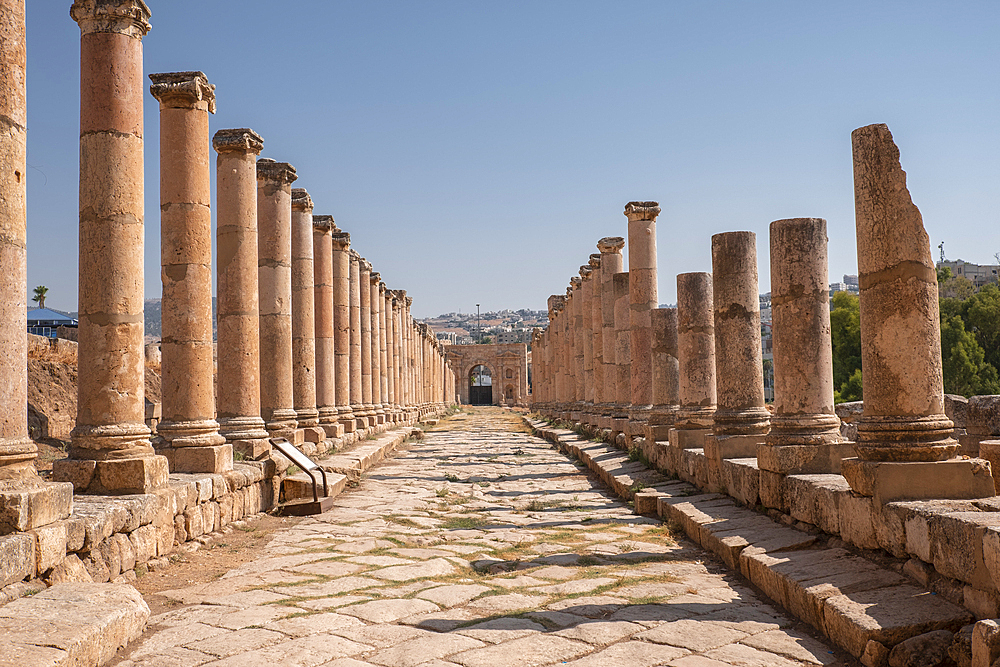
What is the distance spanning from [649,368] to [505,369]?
63.2 m

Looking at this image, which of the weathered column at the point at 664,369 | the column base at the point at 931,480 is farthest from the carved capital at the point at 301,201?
the column base at the point at 931,480

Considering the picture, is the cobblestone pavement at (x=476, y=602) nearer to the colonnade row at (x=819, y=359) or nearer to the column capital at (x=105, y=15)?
the colonnade row at (x=819, y=359)

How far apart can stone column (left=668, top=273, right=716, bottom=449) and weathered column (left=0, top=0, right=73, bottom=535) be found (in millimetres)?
8499

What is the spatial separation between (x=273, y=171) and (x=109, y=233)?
20.9 feet

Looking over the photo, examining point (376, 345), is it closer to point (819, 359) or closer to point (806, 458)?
point (819, 359)

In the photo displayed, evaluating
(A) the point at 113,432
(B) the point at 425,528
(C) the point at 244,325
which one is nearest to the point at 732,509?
(B) the point at 425,528

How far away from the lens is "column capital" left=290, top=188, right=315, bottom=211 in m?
16.0

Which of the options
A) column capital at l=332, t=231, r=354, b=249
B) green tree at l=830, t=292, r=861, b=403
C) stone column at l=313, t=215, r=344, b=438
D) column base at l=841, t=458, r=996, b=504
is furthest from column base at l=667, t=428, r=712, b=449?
green tree at l=830, t=292, r=861, b=403

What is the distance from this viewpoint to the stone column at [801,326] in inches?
335

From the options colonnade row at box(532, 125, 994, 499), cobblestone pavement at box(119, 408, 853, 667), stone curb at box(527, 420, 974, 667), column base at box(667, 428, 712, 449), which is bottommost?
cobblestone pavement at box(119, 408, 853, 667)

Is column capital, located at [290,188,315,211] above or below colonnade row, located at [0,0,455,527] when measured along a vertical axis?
above

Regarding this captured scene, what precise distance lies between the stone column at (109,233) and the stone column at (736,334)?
6.34 metres

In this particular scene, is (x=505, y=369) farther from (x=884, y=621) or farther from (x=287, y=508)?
(x=884, y=621)

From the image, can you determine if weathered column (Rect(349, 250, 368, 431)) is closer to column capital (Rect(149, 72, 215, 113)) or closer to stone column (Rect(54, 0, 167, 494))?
column capital (Rect(149, 72, 215, 113))
